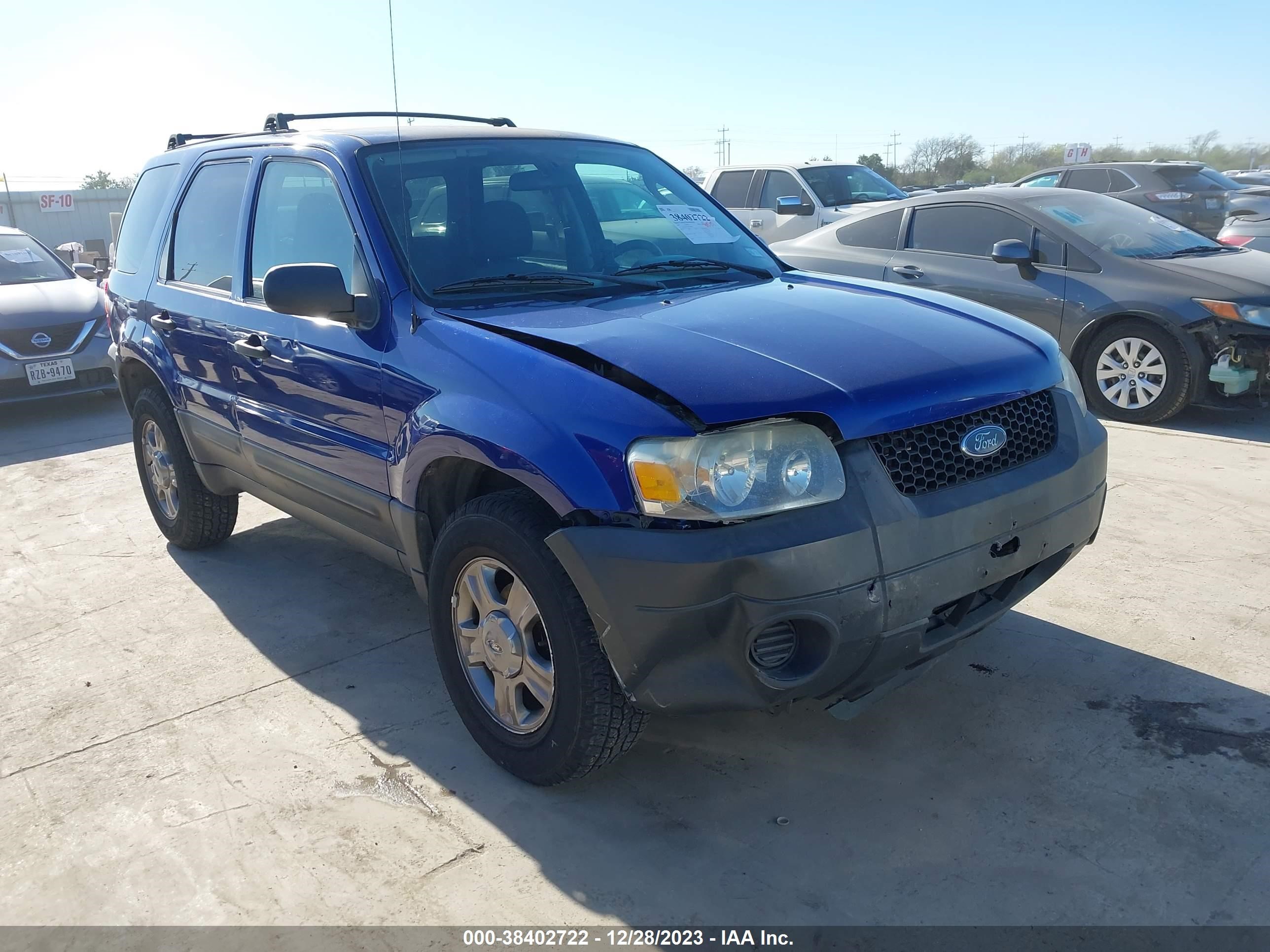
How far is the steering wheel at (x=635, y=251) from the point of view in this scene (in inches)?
142

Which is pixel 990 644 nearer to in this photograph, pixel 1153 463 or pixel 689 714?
pixel 689 714

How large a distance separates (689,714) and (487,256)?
1662mm

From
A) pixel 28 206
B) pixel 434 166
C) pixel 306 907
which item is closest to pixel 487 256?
pixel 434 166

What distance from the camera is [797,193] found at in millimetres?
12430

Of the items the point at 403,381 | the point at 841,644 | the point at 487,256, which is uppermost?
the point at 487,256

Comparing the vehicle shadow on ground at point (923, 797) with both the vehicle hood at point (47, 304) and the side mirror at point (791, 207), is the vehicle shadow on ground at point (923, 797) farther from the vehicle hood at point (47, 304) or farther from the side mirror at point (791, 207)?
the vehicle hood at point (47, 304)

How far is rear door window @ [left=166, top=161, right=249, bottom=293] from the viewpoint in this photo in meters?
4.20

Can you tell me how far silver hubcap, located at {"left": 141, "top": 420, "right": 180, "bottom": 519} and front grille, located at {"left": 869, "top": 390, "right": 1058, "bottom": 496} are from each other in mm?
3712

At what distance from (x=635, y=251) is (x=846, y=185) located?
988 cm

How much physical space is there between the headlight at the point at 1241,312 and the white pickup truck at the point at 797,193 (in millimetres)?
6023

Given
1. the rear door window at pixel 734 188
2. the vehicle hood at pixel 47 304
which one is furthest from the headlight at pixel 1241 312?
the vehicle hood at pixel 47 304

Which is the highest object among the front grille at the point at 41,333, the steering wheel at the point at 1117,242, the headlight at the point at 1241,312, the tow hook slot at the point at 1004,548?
the steering wheel at the point at 1117,242

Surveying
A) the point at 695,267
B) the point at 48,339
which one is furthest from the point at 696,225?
the point at 48,339

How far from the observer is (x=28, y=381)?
27.9 ft
